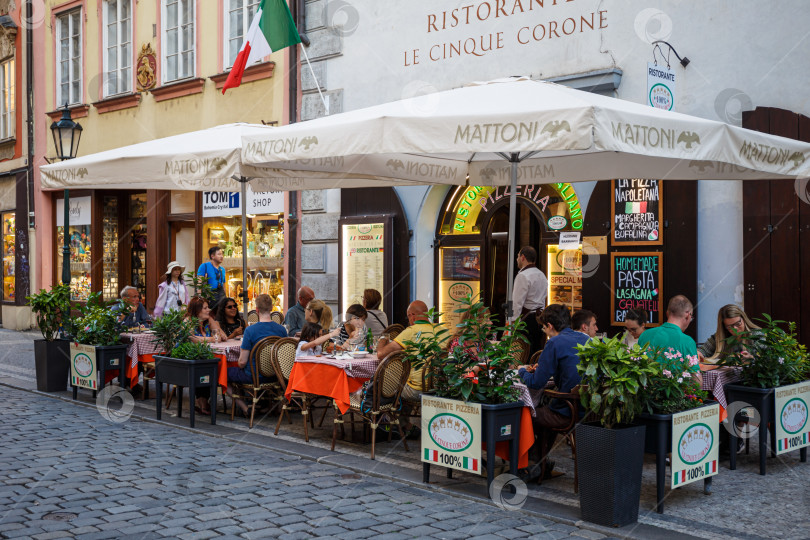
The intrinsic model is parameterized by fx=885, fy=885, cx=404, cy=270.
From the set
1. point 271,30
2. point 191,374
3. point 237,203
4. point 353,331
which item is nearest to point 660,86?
point 353,331

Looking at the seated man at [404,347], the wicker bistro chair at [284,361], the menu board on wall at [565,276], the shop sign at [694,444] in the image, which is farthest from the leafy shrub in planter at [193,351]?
the shop sign at [694,444]

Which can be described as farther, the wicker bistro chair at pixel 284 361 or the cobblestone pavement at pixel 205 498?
the wicker bistro chair at pixel 284 361

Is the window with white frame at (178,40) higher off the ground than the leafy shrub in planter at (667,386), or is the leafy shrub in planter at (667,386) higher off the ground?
the window with white frame at (178,40)

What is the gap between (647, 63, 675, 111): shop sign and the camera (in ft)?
28.3

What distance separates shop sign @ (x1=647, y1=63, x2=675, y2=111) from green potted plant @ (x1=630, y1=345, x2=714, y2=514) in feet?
12.2

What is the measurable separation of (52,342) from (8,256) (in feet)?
40.7

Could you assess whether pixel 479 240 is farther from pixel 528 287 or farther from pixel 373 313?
pixel 373 313

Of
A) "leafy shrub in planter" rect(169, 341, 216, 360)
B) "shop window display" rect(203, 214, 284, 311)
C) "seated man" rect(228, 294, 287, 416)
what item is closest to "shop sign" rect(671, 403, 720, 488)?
"seated man" rect(228, 294, 287, 416)

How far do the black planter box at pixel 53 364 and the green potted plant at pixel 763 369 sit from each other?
767 cm

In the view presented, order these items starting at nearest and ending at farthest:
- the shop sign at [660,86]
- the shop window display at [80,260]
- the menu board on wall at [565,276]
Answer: the shop sign at [660,86] → the menu board on wall at [565,276] → the shop window display at [80,260]

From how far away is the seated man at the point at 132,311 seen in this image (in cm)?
1038

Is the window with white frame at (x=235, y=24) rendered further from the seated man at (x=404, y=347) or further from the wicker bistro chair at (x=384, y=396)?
the wicker bistro chair at (x=384, y=396)

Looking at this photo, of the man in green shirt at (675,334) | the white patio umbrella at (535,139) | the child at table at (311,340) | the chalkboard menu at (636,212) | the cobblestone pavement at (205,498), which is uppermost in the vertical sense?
the white patio umbrella at (535,139)

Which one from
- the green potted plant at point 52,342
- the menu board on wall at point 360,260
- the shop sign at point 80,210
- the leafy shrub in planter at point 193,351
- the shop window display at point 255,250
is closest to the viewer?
the leafy shrub in planter at point 193,351
